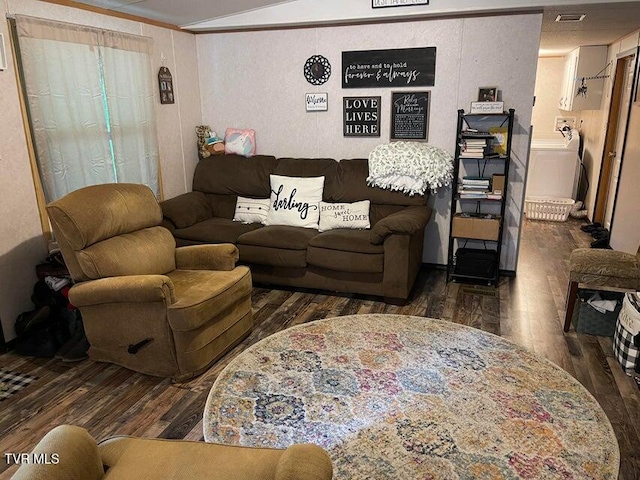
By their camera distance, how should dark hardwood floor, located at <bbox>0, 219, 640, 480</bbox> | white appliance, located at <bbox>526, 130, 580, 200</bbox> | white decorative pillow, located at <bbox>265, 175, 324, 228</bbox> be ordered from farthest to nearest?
white appliance, located at <bbox>526, 130, 580, 200</bbox>, white decorative pillow, located at <bbox>265, 175, 324, 228</bbox>, dark hardwood floor, located at <bbox>0, 219, 640, 480</bbox>

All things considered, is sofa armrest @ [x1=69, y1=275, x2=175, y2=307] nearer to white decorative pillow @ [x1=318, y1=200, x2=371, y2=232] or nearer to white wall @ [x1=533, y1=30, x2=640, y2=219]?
white decorative pillow @ [x1=318, y1=200, x2=371, y2=232]

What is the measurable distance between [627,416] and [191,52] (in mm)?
4419

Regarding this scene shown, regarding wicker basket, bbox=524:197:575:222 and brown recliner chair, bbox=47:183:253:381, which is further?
wicker basket, bbox=524:197:575:222

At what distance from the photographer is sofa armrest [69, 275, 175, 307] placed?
2529 millimetres

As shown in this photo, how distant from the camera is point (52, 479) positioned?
4.01 ft

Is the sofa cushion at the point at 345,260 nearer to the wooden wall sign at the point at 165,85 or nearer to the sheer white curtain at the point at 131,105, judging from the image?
the sheer white curtain at the point at 131,105

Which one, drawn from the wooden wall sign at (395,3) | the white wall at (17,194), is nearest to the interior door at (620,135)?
the wooden wall sign at (395,3)

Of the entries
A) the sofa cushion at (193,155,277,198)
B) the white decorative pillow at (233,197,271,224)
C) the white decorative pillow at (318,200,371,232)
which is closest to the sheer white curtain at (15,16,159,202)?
the sofa cushion at (193,155,277,198)

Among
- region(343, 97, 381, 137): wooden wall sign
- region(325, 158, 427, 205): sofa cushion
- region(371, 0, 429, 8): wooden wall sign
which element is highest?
region(371, 0, 429, 8): wooden wall sign

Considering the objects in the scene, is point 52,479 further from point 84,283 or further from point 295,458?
point 84,283

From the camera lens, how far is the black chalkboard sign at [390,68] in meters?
4.04

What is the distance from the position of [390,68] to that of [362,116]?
46 centimetres

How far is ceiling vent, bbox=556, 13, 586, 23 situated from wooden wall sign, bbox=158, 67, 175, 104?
10.8ft

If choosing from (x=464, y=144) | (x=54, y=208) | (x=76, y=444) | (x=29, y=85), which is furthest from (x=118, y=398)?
(x=464, y=144)
